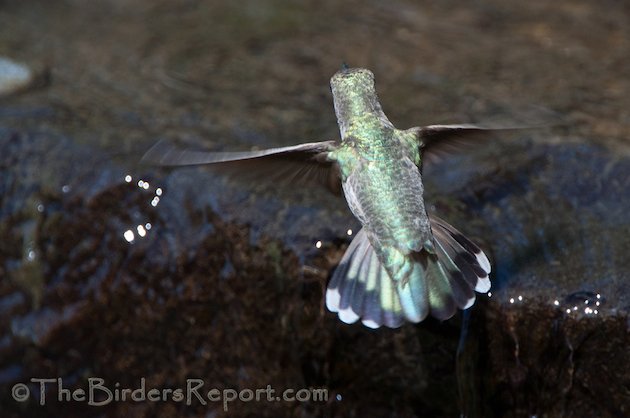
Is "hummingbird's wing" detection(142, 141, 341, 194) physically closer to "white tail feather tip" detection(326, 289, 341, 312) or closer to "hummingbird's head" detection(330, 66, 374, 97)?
"hummingbird's head" detection(330, 66, 374, 97)

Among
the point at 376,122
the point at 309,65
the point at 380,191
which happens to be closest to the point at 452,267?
the point at 380,191

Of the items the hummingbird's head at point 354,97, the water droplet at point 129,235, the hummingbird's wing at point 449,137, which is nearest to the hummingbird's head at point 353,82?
the hummingbird's head at point 354,97

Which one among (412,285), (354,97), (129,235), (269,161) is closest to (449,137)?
(354,97)

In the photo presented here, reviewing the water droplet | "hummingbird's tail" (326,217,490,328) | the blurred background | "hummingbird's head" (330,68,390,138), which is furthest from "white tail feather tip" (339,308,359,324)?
the water droplet

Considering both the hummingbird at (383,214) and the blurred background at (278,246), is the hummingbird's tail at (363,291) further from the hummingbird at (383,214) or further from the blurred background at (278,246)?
the blurred background at (278,246)

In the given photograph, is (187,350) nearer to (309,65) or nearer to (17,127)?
(17,127)

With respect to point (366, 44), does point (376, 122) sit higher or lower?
lower
